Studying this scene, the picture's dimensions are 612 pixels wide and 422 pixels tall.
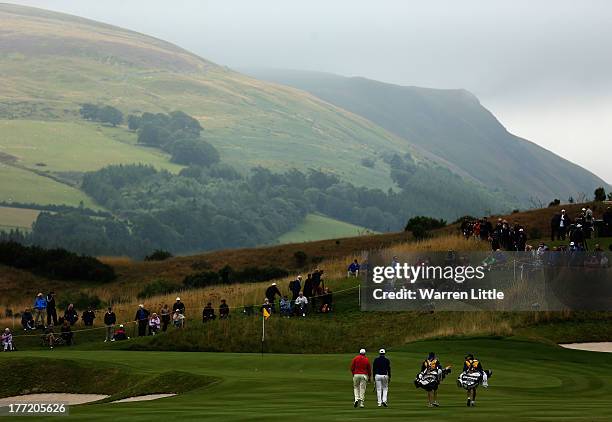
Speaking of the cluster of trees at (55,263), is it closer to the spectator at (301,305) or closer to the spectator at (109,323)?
the spectator at (109,323)

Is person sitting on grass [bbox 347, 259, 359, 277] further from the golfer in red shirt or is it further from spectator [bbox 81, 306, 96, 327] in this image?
the golfer in red shirt

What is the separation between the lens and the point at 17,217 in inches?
7421

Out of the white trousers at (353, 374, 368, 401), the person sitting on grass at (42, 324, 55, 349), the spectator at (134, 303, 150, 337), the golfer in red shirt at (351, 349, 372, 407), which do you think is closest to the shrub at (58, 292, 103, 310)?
the person sitting on grass at (42, 324, 55, 349)

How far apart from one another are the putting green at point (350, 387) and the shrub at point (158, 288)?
2335 cm

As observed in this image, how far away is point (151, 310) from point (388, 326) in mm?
13587

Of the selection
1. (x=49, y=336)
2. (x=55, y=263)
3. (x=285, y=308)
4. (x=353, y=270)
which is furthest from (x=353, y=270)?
(x=55, y=263)

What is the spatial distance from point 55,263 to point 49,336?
3341 centimetres

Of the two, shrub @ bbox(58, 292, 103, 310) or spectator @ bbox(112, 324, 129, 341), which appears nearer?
spectator @ bbox(112, 324, 129, 341)

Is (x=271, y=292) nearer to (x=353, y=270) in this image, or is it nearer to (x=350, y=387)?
(x=353, y=270)

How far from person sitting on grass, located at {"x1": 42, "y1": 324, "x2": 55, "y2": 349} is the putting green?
3021 mm

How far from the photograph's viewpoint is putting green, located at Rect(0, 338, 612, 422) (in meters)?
28.0

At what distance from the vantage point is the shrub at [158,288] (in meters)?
74.9

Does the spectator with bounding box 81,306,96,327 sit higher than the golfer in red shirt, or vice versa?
the spectator with bounding box 81,306,96,327

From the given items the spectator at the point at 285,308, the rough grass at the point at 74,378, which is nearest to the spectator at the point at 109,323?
the spectator at the point at 285,308
